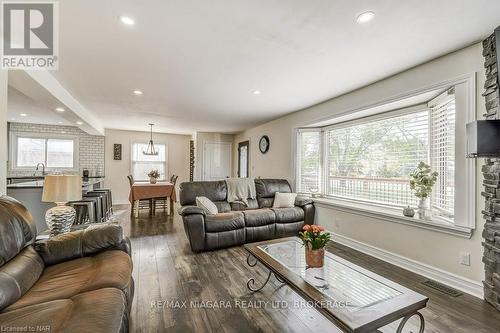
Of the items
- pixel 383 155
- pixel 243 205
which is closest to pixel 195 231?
pixel 243 205

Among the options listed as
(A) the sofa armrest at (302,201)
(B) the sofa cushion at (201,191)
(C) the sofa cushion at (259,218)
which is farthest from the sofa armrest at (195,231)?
(A) the sofa armrest at (302,201)

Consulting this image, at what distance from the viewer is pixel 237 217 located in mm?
3541

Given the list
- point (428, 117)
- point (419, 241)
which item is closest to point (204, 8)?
point (428, 117)

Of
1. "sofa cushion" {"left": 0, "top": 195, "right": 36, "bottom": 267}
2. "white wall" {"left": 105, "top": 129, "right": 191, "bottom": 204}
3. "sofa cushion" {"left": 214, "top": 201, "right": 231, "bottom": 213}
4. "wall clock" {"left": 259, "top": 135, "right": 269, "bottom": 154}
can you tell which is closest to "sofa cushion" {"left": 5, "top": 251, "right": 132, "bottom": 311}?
"sofa cushion" {"left": 0, "top": 195, "right": 36, "bottom": 267}

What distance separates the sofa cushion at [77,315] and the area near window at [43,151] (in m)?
6.99

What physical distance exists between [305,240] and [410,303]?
76 centimetres

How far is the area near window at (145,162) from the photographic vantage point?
24.2 feet

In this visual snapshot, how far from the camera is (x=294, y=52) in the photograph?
237 cm

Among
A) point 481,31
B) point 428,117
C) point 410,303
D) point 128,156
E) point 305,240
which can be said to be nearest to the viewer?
point 410,303

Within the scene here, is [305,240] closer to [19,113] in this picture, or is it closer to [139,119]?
[139,119]

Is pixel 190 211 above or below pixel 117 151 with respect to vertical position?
below

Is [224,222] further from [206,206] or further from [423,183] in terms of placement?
[423,183]

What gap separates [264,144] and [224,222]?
309cm

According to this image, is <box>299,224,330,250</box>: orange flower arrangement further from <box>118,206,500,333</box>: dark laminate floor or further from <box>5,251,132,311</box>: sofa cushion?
<box>5,251,132,311</box>: sofa cushion
